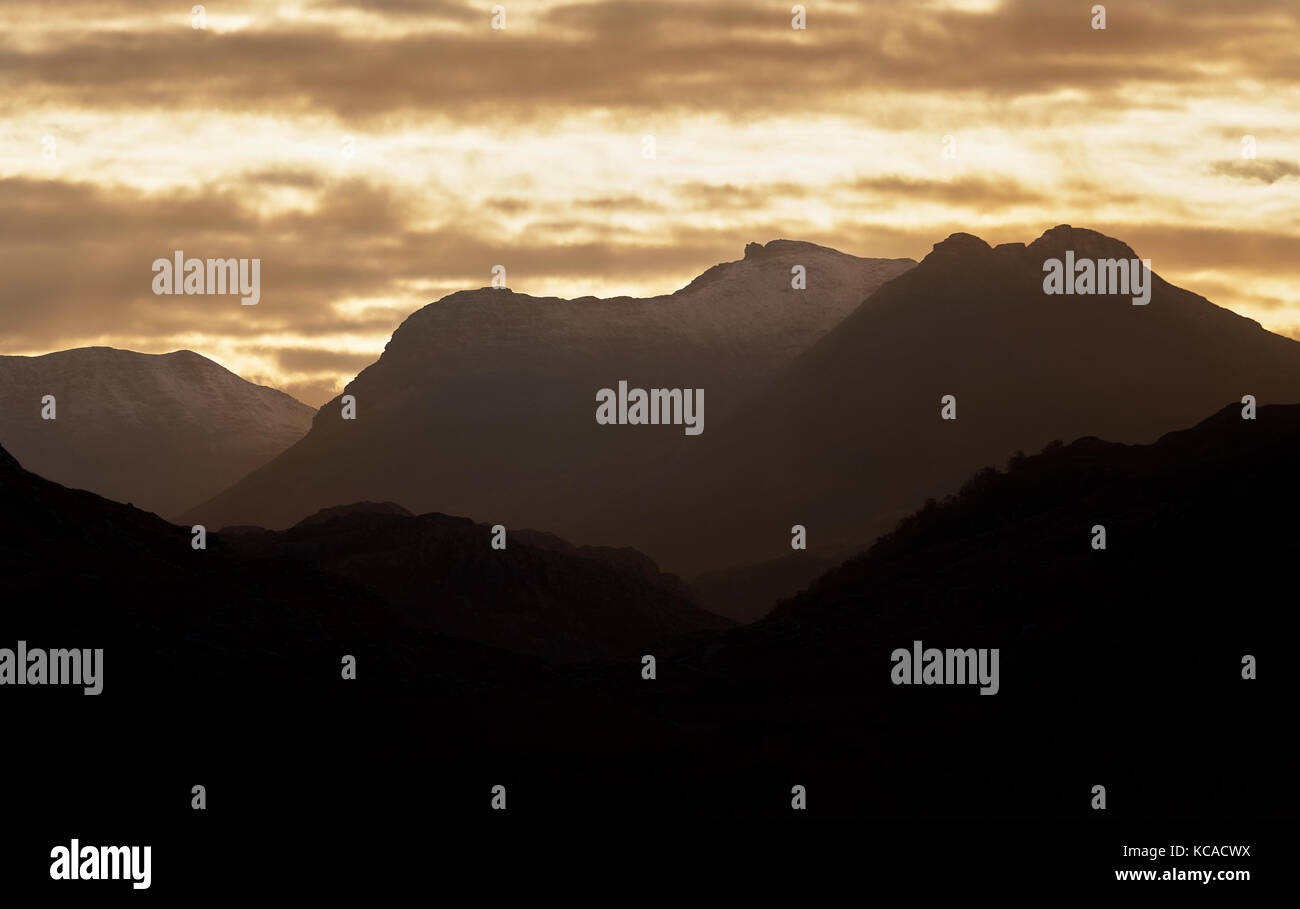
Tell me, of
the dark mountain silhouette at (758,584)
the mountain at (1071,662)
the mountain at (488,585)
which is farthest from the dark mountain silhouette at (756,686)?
the dark mountain silhouette at (758,584)

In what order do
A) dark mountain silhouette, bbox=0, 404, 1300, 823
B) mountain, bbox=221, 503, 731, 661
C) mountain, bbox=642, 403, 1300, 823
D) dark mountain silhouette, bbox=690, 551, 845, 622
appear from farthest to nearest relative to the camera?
dark mountain silhouette, bbox=690, 551, 845, 622 < mountain, bbox=221, 503, 731, 661 < mountain, bbox=642, 403, 1300, 823 < dark mountain silhouette, bbox=0, 404, 1300, 823

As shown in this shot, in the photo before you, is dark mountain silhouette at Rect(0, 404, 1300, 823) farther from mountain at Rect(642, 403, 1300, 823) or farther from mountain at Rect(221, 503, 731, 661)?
mountain at Rect(221, 503, 731, 661)

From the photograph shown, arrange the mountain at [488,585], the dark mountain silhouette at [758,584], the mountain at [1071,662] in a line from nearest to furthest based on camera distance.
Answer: the mountain at [1071,662], the mountain at [488,585], the dark mountain silhouette at [758,584]

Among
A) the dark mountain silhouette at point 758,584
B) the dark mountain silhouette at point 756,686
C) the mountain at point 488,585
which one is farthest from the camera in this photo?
the dark mountain silhouette at point 758,584

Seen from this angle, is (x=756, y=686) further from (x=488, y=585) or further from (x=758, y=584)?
(x=758, y=584)

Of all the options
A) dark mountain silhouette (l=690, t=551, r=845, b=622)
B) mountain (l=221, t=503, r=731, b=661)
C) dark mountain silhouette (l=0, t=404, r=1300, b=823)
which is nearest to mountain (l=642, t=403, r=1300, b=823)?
dark mountain silhouette (l=0, t=404, r=1300, b=823)

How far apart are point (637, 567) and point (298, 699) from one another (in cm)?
9822

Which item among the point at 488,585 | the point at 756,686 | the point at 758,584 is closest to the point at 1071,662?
the point at 756,686

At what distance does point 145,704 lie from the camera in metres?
64.0

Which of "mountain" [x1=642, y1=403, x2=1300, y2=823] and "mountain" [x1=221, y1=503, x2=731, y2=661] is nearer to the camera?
"mountain" [x1=642, y1=403, x2=1300, y2=823]

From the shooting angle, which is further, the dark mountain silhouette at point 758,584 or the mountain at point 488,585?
the dark mountain silhouette at point 758,584

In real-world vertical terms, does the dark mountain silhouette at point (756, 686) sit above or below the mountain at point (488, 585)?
below

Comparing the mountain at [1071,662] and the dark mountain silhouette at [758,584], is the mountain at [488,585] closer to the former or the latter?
the mountain at [1071,662]
